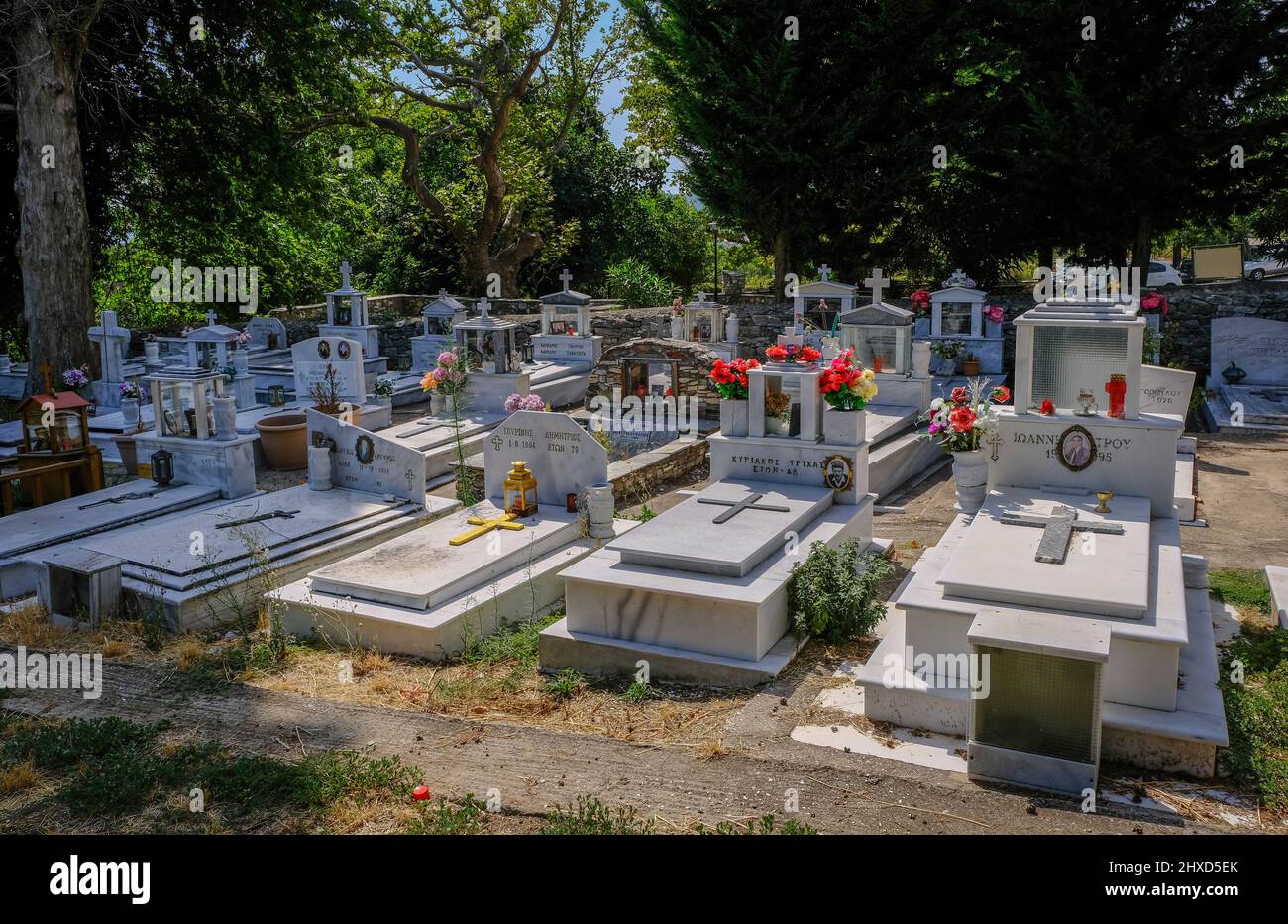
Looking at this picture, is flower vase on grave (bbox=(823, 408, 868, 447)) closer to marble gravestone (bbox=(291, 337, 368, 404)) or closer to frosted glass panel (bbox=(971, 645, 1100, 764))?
frosted glass panel (bbox=(971, 645, 1100, 764))

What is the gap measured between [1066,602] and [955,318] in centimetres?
1388

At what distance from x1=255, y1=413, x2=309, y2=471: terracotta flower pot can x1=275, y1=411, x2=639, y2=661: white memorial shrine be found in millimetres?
3786

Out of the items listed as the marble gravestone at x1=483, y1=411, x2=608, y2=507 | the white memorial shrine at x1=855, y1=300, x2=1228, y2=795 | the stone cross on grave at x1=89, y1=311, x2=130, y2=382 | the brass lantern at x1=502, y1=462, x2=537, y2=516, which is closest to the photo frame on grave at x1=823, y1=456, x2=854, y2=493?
the white memorial shrine at x1=855, y1=300, x2=1228, y2=795

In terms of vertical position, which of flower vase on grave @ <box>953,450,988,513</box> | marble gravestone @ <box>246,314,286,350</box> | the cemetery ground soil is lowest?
the cemetery ground soil

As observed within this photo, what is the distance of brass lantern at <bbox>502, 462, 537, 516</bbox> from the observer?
1023cm

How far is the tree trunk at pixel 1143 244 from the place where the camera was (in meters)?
21.7

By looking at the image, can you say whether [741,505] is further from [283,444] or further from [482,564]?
[283,444]

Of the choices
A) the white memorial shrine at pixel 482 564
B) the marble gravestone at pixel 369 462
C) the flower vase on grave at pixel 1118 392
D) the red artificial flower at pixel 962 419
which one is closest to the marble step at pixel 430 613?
the white memorial shrine at pixel 482 564

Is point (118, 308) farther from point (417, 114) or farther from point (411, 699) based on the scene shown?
point (411, 699)

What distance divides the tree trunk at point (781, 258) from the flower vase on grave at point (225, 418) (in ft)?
52.4

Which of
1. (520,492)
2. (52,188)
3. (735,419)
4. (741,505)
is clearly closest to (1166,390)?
(735,419)

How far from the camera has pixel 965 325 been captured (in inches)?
764

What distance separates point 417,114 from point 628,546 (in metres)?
24.6
